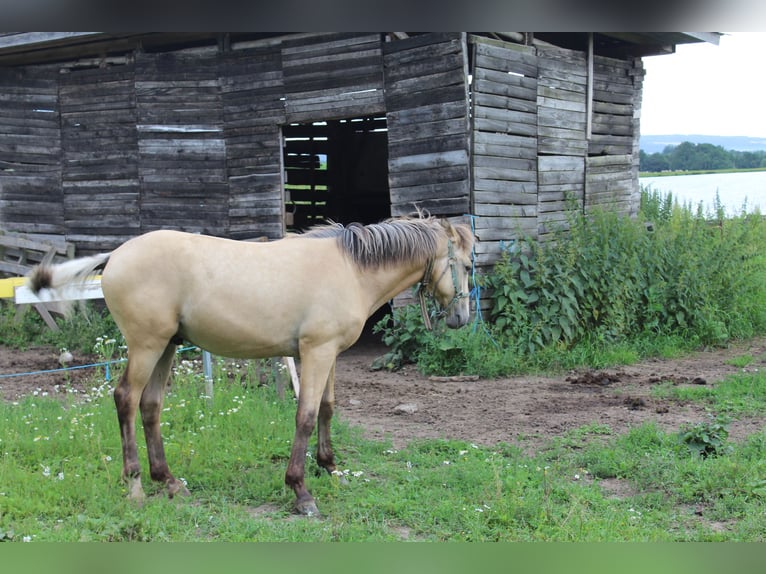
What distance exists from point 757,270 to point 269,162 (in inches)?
293

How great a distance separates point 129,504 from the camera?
13.8 ft

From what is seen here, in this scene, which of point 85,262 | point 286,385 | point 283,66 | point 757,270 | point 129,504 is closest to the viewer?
point 129,504

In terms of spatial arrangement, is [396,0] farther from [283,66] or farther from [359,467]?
[283,66]

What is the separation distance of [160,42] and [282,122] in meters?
2.31

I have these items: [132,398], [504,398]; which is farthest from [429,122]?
[132,398]

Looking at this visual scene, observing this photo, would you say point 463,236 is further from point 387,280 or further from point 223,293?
point 223,293

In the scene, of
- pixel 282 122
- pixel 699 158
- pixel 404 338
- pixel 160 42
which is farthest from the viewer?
pixel 699 158

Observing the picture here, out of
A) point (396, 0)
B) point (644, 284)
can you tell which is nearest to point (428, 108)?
point (644, 284)

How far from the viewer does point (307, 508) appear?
4297 mm

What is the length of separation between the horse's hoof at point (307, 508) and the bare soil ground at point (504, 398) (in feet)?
5.27

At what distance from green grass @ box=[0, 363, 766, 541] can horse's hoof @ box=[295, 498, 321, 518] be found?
10cm

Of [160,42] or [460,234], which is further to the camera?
[160,42]

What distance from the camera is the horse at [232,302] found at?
4383mm

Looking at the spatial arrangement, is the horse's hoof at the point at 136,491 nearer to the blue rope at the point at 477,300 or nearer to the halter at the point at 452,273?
the halter at the point at 452,273
